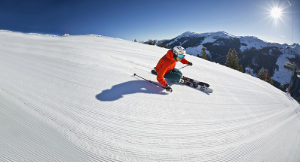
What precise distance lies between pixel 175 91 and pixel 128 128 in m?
→ 1.66

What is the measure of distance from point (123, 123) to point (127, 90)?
0.98m

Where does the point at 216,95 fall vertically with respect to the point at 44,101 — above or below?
above

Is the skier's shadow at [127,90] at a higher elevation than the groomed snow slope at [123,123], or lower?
higher

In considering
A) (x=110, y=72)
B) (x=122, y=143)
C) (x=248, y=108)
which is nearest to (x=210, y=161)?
(x=122, y=143)

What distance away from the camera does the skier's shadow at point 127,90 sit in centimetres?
228

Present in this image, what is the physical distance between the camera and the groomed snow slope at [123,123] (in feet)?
4.36

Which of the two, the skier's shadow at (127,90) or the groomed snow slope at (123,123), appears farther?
the skier's shadow at (127,90)

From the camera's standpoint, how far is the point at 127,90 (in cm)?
261

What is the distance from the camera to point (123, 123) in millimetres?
1724

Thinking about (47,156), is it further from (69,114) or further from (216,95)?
(216,95)

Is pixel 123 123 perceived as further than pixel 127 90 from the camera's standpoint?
No

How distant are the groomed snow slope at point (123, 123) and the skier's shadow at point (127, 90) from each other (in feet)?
0.06

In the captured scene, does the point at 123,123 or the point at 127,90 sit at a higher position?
the point at 127,90

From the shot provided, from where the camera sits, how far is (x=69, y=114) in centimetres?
172
